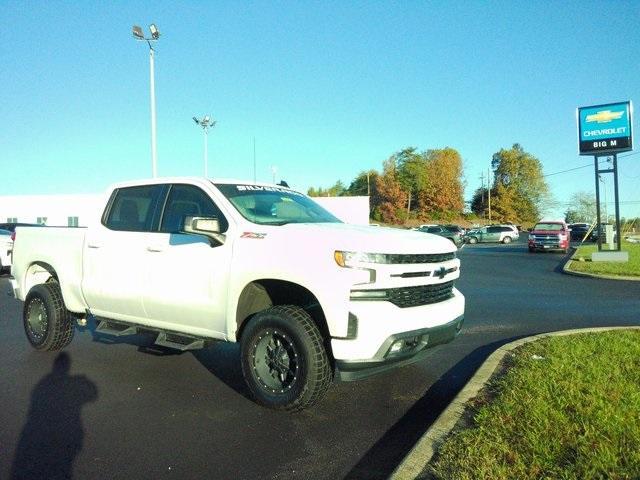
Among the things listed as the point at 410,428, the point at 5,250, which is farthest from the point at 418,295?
the point at 5,250

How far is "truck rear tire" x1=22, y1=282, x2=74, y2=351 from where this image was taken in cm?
620

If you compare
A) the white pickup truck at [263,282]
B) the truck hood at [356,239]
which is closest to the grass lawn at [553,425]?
the white pickup truck at [263,282]

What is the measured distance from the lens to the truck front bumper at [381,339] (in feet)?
12.7

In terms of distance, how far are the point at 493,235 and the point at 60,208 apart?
42.6m

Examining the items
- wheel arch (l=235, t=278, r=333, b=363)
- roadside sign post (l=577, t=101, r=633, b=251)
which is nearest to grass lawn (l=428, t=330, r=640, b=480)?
wheel arch (l=235, t=278, r=333, b=363)

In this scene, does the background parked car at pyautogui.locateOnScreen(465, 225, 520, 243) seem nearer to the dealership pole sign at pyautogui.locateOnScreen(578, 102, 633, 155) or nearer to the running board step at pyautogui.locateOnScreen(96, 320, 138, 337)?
the dealership pole sign at pyautogui.locateOnScreen(578, 102, 633, 155)

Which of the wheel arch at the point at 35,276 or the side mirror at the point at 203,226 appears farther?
the wheel arch at the point at 35,276

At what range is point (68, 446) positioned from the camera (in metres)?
3.71

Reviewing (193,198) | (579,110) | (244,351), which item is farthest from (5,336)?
(579,110)

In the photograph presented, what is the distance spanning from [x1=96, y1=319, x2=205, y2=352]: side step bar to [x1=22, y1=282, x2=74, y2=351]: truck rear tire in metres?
0.75

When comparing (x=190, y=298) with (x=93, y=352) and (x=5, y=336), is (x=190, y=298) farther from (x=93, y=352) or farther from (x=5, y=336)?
(x=5, y=336)

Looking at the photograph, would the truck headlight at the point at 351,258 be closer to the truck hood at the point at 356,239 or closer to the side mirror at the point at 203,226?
the truck hood at the point at 356,239

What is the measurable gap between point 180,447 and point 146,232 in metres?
2.40

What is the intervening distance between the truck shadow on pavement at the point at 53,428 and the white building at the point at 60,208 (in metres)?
41.9
